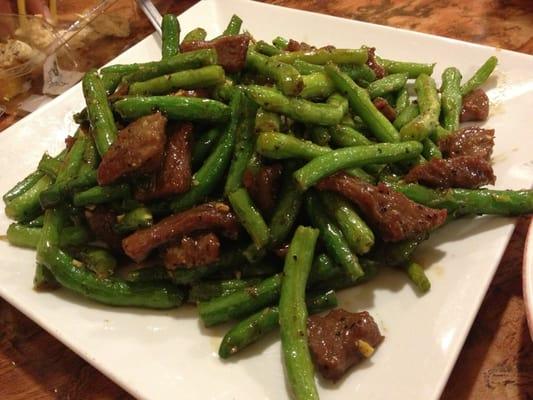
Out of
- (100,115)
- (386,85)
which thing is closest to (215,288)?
(100,115)

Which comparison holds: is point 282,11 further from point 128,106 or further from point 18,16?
point 18,16

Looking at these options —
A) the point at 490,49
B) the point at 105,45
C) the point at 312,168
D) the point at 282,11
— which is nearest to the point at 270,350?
the point at 312,168

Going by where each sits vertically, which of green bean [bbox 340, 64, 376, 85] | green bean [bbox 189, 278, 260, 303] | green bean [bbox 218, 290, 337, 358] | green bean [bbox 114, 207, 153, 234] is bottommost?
green bean [bbox 218, 290, 337, 358]

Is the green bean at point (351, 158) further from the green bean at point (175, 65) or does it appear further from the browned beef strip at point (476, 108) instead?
the green bean at point (175, 65)

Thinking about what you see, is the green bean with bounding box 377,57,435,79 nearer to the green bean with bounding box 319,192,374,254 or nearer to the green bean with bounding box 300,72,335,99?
the green bean with bounding box 300,72,335,99

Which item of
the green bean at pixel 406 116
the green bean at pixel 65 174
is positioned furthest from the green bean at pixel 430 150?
the green bean at pixel 65 174

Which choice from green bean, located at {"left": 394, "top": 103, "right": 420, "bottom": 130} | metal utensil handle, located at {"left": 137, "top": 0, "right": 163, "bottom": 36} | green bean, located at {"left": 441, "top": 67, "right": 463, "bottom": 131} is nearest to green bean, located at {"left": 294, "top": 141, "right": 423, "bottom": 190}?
green bean, located at {"left": 394, "top": 103, "right": 420, "bottom": 130}
